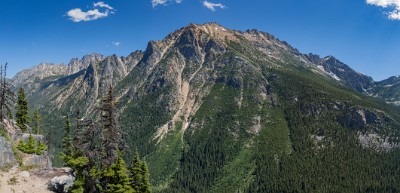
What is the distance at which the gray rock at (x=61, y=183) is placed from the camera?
188 feet

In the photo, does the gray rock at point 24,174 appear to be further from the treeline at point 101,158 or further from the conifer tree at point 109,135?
the conifer tree at point 109,135

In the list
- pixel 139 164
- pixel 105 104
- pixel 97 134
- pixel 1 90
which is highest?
pixel 1 90

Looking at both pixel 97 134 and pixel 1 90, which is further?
pixel 1 90

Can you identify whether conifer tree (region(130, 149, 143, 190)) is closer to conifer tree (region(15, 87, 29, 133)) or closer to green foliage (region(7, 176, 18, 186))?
green foliage (region(7, 176, 18, 186))

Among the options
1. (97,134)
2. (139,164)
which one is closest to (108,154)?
(97,134)

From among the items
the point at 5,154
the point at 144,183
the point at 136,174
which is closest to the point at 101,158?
the point at 136,174

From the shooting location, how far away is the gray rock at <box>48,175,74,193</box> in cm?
5741

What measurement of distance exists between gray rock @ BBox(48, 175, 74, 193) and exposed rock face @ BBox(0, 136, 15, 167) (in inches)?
393

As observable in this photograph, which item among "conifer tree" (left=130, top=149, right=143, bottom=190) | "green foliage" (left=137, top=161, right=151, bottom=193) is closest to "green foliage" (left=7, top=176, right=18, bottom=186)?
"conifer tree" (left=130, top=149, right=143, bottom=190)

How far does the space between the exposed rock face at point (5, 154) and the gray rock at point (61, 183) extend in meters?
9.98

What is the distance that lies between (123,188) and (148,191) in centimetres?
831

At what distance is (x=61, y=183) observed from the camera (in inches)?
2303

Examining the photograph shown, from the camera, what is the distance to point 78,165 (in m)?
55.2

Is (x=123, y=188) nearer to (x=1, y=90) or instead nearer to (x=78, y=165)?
(x=78, y=165)
